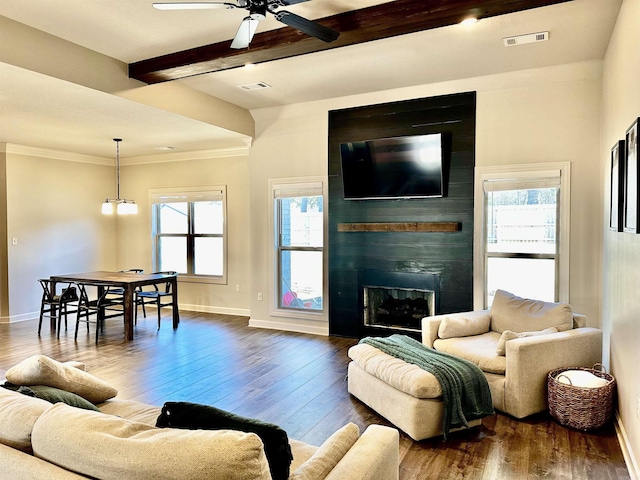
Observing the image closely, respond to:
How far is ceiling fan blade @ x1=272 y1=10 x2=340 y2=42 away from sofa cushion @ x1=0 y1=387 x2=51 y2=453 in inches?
91.2

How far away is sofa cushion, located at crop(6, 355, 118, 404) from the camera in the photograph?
2.15 metres

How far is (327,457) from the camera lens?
1.63 meters

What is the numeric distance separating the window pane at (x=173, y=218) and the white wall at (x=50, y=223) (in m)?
1.14

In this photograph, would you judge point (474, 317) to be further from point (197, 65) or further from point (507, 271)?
point (197, 65)

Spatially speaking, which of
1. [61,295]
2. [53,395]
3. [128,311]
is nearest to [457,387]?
[53,395]

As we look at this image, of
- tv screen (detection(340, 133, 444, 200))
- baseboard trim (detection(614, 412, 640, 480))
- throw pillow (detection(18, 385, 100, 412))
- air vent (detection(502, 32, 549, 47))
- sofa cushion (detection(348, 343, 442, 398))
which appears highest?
air vent (detection(502, 32, 549, 47))

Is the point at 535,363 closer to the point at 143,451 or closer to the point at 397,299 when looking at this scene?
the point at 397,299

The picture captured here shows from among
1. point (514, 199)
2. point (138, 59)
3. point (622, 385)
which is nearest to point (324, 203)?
point (514, 199)

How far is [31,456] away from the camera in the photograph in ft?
4.61

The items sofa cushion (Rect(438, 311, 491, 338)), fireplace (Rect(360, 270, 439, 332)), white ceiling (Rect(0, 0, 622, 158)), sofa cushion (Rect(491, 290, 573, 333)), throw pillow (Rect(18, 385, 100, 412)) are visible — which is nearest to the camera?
throw pillow (Rect(18, 385, 100, 412))

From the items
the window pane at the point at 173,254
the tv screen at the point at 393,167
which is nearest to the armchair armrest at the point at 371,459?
the tv screen at the point at 393,167

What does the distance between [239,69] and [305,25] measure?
188cm

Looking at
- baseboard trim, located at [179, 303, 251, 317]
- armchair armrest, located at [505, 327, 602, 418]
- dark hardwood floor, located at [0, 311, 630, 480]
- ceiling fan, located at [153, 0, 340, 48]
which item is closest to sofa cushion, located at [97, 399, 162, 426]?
dark hardwood floor, located at [0, 311, 630, 480]

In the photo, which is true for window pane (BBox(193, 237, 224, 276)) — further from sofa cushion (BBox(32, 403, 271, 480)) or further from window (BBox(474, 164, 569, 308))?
sofa cushion (BBox(32, 403, 271, 480))
